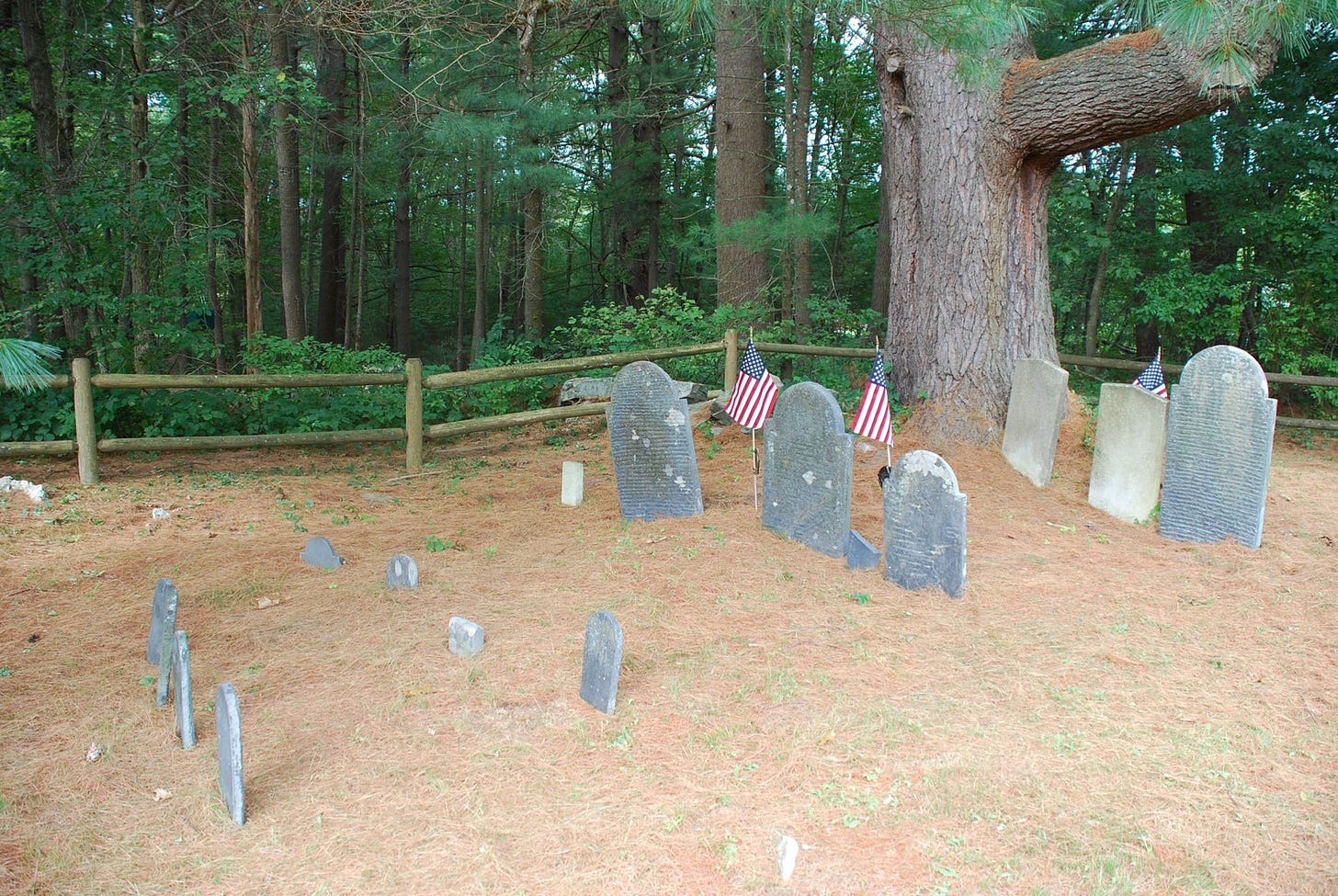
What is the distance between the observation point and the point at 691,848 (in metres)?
2.88

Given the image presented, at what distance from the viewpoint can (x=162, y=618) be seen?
412 cm

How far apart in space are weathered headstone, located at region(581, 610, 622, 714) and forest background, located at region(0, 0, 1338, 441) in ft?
11.6

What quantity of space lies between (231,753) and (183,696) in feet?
2.15

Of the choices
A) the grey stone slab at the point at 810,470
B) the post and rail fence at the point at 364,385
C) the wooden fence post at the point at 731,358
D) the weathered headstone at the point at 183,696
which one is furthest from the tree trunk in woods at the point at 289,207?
the weathered headstone at the point at 183,696

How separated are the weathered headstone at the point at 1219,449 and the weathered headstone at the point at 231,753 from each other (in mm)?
5732

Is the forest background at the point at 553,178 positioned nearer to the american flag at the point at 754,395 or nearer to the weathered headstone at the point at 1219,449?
the weathered headstone at the point at 1219,449

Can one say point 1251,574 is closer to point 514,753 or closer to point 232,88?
point 514,753

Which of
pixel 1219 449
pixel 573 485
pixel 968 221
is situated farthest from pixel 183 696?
pixel 968 221

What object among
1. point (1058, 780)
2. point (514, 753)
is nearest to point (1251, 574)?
point (1058, 780)

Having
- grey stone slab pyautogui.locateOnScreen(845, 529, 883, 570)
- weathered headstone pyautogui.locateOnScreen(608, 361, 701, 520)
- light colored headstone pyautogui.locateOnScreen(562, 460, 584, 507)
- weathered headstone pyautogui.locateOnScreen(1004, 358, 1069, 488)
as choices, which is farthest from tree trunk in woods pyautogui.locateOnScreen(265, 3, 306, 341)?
grey stone slab pyautogui.locateOnScreen(845, 529, 883, 570)

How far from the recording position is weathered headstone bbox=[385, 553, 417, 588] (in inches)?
200

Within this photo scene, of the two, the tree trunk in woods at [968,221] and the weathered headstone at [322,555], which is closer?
the weathered headstone at [322,555]

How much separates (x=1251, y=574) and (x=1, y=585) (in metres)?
7.47

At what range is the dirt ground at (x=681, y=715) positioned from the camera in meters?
2.82
